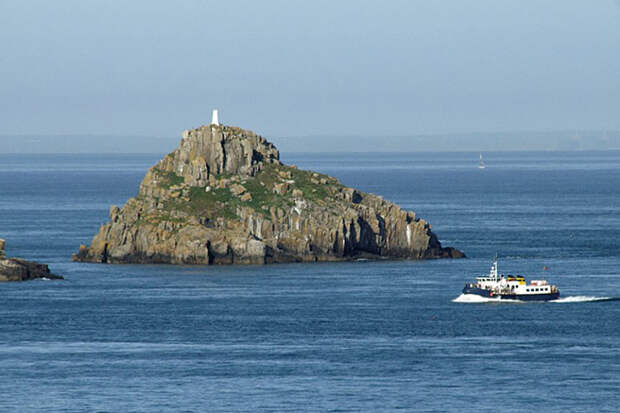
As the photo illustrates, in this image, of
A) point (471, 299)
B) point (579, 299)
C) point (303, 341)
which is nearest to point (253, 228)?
point (471, 299)

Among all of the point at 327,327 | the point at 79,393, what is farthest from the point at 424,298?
the point at 79,393

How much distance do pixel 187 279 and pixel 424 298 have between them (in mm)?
33587

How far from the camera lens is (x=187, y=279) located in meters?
176

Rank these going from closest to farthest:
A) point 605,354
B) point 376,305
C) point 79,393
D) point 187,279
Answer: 1. point 79,393
2. point 605,354
3. point 376,305
4. point 187,279

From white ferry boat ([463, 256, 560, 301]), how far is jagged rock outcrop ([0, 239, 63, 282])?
5258 cm

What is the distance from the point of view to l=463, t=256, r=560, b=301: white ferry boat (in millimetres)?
157000

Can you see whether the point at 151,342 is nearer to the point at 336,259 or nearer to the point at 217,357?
the point at 217,357

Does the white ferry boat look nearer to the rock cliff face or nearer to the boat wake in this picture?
the boat wake

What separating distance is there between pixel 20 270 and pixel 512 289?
5956 centimetres

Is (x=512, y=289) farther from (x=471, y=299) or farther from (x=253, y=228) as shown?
(x=253, y=228)

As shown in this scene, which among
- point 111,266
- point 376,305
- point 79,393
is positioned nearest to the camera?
point 79,393

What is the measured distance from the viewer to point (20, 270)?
17388 centimetres

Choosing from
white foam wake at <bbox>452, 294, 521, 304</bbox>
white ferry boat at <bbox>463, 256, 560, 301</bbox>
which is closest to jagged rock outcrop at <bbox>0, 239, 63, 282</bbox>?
white foam wake at <bbox>452, 294, 521, 304</bbox>

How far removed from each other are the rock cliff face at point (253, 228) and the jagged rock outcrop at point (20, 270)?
16.3 m
